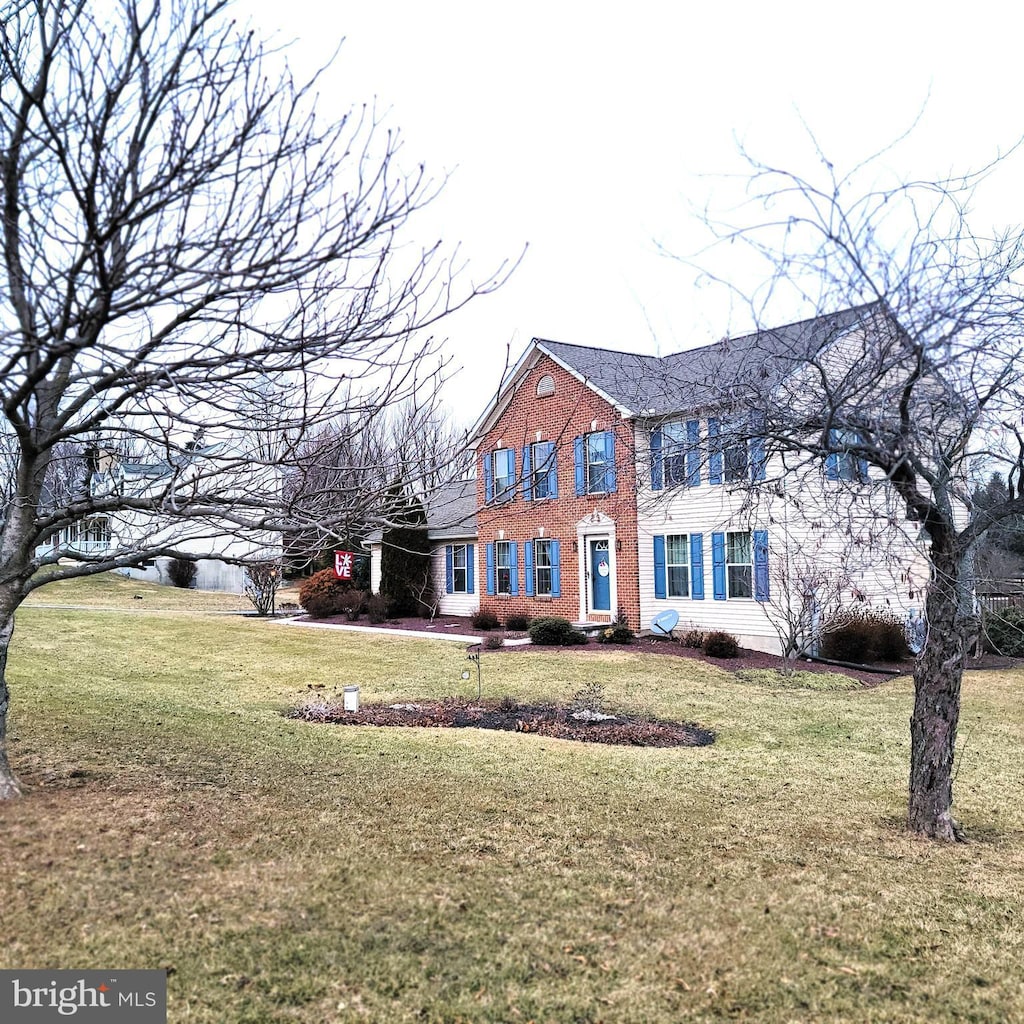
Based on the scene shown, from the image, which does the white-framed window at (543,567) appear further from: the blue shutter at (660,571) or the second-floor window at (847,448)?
the second-floor window at (847,448)

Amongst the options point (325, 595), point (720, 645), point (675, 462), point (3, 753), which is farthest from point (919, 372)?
point (325, 595)

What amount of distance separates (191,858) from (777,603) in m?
14.0

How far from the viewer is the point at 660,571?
65.4 feet

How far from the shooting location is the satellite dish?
19.0 metres

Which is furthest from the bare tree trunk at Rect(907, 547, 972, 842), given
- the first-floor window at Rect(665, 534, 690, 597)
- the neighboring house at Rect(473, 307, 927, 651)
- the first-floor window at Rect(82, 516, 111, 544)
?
the first-floor window at Rect(665, 534, 690, 597)

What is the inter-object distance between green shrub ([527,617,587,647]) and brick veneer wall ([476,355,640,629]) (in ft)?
7.19

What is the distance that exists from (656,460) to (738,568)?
39.7ft

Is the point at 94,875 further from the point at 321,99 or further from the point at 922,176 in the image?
the point at 922,176

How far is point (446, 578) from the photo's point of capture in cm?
2638

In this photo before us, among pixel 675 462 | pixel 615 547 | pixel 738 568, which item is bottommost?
pixel 738 568

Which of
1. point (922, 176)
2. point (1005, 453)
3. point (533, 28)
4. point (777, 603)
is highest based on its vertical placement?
point (533, 28)

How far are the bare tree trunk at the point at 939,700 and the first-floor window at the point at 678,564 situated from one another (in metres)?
13.2

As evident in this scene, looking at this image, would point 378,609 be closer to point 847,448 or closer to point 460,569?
point 460,569

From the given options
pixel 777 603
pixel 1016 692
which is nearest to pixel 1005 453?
pixel 1016 692
